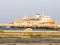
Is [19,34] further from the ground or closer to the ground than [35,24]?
further from the ground

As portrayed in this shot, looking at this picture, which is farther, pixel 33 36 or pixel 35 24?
pixel 35 24

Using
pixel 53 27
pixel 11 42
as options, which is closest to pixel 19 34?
pixel 11 42

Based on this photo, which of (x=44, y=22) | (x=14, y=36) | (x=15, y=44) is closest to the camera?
(x=15, y=44)

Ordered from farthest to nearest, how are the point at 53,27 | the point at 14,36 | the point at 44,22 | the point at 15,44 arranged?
the point at 44,22 < the point at 53,27 < the point at 14,36 < the point at 15,44

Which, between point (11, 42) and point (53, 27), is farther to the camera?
point (53, 27)

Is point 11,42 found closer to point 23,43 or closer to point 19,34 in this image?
point 23,43

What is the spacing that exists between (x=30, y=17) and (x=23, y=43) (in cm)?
6839

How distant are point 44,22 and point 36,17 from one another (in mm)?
4565

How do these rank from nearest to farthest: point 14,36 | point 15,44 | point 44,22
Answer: point 15,44
point 14,36
point 44,22

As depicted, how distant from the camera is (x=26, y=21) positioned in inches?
3019

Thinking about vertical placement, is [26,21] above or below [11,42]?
below

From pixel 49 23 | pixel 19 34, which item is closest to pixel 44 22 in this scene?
pixel 49 23

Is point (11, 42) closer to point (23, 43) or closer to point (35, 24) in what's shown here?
point (23, 43)

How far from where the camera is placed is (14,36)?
13.0 m
